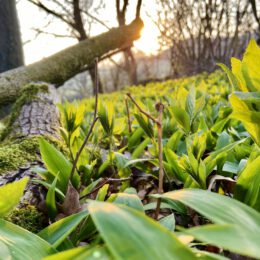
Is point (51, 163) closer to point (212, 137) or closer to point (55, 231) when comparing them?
point (55, 231)

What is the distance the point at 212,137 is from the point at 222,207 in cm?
89

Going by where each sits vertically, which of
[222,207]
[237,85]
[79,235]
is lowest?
[79,235]

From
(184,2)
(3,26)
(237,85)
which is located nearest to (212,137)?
(237,85)

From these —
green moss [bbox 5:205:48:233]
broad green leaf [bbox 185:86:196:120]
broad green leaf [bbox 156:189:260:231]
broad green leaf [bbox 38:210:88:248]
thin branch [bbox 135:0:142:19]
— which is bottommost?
green moss [bbox 5:205:48:233]

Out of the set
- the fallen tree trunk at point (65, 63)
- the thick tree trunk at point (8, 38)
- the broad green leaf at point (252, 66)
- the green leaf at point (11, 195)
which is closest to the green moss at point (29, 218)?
the green leaf at point (11, 195)

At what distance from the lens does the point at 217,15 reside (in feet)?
26.8

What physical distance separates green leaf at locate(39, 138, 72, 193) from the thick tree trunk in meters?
4.93

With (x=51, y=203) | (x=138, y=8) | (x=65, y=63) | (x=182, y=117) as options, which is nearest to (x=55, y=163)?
(x=51, y=203)

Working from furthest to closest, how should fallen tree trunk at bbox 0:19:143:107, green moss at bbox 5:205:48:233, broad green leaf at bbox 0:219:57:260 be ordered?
fallen tree trunk at bbox 0:19:143:107 < green moss at bbox 5:205:48:233 < broad green leaf at bbox 0:219:57:260

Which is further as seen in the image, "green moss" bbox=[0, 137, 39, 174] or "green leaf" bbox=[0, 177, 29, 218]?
"green moss" bbox=[0, 137, 39, 174]

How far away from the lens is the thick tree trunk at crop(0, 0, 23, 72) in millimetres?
5602

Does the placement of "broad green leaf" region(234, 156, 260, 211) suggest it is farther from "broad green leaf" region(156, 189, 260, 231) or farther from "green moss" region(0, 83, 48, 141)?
"green moss" region(0, 83, 48, 141)

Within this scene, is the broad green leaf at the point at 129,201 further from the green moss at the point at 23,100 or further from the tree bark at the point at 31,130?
the green moss at the point at 23,100

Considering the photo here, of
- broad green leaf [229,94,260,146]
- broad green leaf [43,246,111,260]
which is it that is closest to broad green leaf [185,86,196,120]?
broad green leaf [229,94,260,146]
